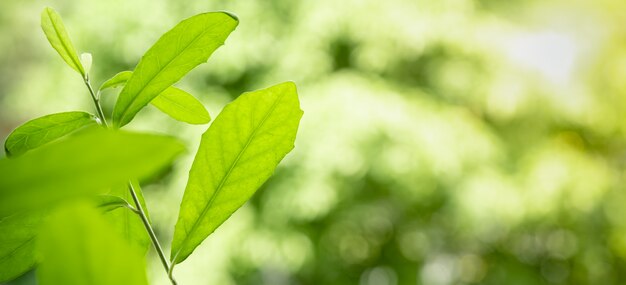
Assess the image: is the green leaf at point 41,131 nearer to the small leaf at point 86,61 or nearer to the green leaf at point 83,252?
the small leaf at point 86,61

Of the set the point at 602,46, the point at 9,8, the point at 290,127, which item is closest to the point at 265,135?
the point at 290,127

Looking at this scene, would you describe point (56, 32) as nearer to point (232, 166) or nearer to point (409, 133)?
point (232, 166)

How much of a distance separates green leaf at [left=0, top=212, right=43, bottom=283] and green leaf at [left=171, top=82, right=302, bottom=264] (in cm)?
4

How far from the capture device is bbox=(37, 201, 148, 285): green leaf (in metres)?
0.09

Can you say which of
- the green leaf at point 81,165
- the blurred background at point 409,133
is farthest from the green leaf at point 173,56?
the blurred background at point 409,133

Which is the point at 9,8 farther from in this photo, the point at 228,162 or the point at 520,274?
the point at 228,162

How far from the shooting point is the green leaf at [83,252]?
94 millimetres

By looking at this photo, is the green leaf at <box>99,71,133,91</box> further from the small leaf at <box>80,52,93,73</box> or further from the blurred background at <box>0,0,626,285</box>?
the blurred background at <box>0,0,626,285</box>

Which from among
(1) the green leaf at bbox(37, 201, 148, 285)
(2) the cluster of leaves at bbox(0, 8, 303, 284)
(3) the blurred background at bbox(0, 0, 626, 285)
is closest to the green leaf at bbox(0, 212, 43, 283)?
(2) the cluster of leaves at bbox(0, 8, 303, 284)

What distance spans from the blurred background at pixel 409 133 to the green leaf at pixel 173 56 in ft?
9.42

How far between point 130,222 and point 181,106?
1.7 inches

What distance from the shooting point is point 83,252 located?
3.9 inches

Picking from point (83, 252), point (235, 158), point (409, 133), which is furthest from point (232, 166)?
point (409, 133)

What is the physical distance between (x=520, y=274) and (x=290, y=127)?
3.86 m
